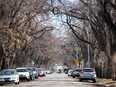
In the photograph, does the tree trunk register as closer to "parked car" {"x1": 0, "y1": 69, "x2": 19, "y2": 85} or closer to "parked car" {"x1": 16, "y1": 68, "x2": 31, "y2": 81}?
"parked car" {"x1": 16, "y1": 68, "x2": 31, "y2": 81}

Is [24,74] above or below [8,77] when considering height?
above

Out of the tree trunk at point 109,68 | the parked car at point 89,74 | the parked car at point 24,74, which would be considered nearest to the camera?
the parked car at point 89,74

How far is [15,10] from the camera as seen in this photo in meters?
43.2

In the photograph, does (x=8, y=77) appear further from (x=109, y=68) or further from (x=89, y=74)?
(x=109, y=68)

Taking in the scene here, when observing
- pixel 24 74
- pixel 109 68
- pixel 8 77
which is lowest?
pixel 8 77

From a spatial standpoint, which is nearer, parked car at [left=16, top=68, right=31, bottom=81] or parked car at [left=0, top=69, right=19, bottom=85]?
parked car at [left=0, top=69, right=19, bottom=85]

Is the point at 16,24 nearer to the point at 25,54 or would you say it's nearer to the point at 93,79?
the point at 93,79

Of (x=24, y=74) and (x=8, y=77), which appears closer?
(x=8, y=77)

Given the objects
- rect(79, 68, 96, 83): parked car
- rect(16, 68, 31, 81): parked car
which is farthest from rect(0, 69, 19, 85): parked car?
rect(79, 68, 96, 83): parked car

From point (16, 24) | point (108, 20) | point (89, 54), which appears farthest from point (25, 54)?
point (108, 20)

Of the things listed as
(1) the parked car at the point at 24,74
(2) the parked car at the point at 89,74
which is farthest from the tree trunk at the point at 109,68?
(1) the parked car at the point at 24,74

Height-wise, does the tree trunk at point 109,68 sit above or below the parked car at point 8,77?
above

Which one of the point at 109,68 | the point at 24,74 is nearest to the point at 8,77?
the point at 24,74

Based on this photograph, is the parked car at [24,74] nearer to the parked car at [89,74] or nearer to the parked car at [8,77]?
the parked car at [89,74]
